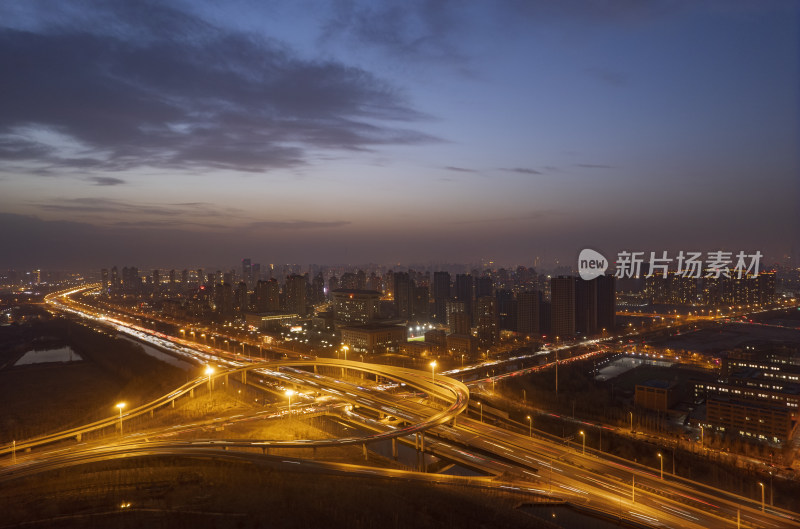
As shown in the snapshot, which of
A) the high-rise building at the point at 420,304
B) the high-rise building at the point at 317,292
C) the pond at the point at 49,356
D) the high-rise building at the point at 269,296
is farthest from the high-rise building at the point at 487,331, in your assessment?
the high-rise building at the point at 317,292

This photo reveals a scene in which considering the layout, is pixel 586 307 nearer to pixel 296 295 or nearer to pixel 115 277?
pixel 296 295

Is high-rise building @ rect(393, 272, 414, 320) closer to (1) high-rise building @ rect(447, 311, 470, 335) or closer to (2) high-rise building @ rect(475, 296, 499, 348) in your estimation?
(1) high-rise building @ rect(447, 311, 470, 335)

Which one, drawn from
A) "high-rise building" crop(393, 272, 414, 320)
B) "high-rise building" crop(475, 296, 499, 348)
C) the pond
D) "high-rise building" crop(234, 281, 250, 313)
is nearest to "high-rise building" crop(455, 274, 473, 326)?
"high-rise building" crop(393, 272, 414, 320)

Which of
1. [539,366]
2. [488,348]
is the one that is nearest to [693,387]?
[539,366]

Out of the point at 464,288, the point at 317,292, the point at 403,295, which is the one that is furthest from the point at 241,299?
the point at 464,288

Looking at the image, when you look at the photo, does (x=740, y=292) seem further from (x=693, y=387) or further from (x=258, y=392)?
(x=258, y=392)

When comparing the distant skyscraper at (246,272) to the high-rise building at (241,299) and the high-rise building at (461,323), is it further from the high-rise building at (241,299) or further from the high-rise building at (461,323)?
the high-rise building at (461,323)
